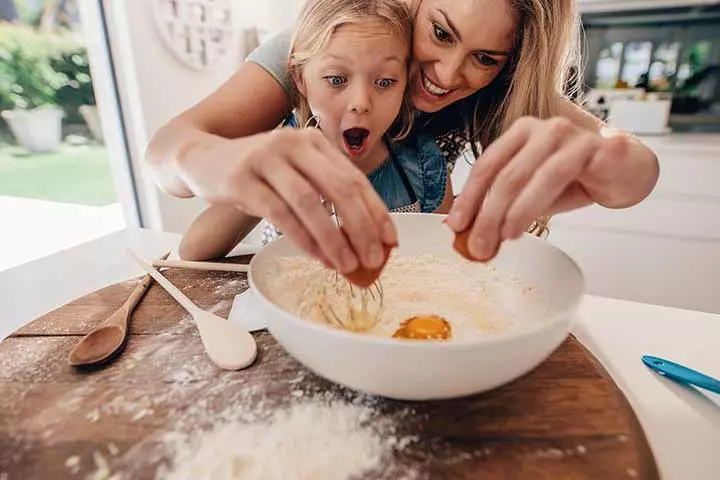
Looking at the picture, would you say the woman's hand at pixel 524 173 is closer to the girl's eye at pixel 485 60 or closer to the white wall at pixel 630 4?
the girl's eye at pixel 485 60

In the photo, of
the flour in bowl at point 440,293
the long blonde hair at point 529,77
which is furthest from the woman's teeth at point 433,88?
the flour in bowl at point 440,293

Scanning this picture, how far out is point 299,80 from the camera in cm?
91

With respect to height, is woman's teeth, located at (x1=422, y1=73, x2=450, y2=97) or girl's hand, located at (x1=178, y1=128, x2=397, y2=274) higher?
woman's teeth, located at (x1=422, y1=73, x2=450, y2=97)

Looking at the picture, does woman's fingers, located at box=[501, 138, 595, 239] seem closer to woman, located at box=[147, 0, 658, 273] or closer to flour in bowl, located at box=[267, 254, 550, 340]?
woman, located at box=[147, 0, 658, 273]

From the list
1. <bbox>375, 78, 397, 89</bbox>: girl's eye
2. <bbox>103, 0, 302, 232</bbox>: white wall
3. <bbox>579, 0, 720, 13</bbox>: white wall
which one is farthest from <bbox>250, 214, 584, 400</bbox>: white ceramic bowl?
<bbox>579, 0, 720, 13</bbox>: white wall

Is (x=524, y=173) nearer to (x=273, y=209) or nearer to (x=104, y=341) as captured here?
(x=273, y=209)

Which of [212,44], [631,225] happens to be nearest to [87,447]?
[212,44]

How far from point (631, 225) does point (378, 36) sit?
5.53 feet

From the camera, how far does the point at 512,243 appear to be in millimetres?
595

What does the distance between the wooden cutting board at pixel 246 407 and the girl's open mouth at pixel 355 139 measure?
44cm

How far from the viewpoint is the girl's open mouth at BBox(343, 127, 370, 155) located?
2.84 ft

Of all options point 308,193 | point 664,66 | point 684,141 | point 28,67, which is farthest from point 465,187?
point 664,66

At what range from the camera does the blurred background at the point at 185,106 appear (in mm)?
1544

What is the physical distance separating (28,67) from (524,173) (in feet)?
5.29
